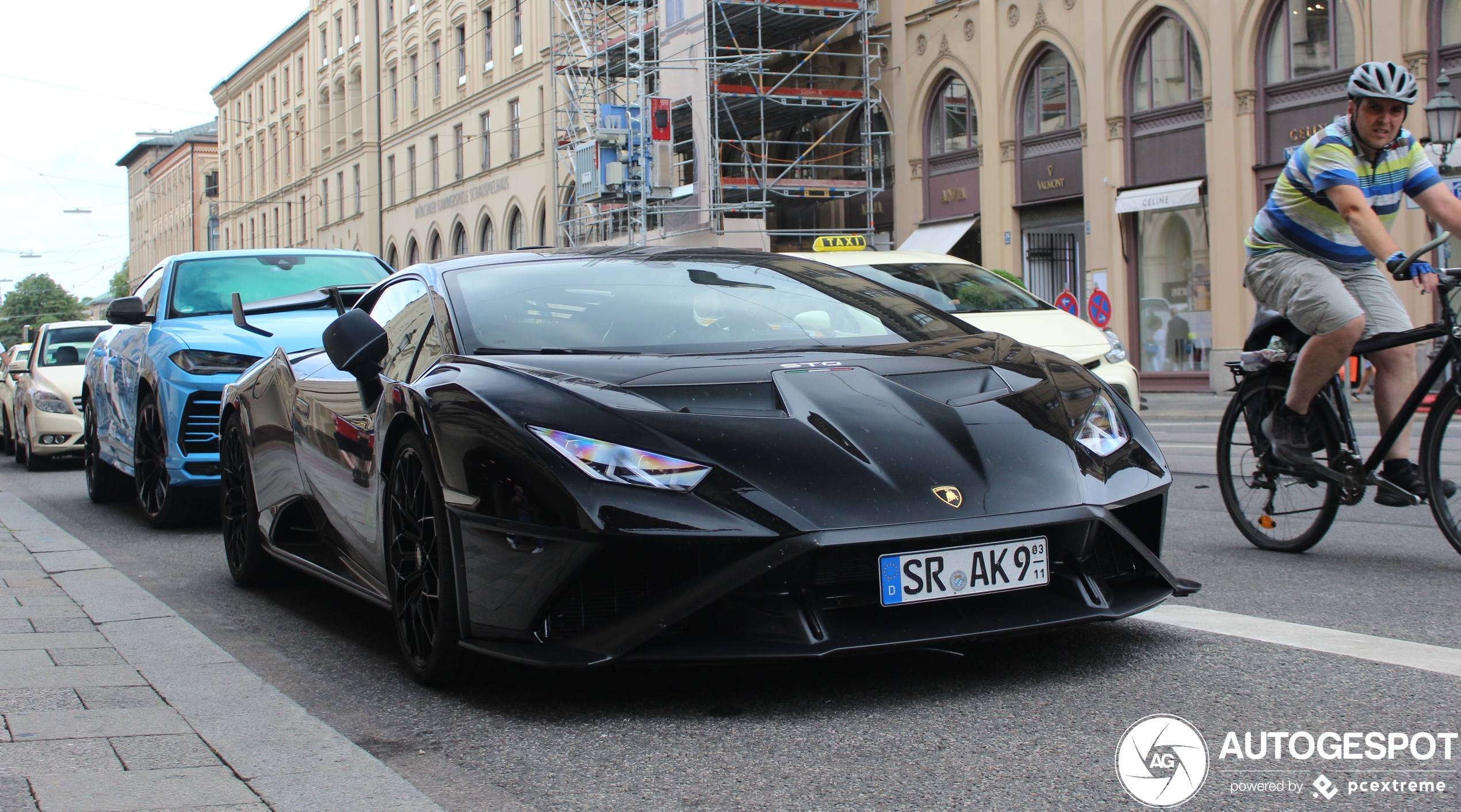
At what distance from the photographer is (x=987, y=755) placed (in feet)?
9.87

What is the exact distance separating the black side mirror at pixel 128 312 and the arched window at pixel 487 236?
3965 cm

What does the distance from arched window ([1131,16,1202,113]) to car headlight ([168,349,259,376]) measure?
738 inches

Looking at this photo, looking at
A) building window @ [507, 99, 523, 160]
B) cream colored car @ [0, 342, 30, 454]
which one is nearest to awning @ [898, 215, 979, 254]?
cream colored car @ [0, 342, 30, 454]

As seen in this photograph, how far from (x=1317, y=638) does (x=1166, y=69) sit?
21.6m

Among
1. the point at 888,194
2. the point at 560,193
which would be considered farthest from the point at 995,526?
the point at 560,193

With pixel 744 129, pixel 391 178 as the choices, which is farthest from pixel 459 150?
pixel 744 129

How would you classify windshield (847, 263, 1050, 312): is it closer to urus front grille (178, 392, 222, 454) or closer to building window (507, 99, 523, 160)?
urus front grille (178, 392, 222, 454)

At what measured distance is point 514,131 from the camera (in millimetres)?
45688

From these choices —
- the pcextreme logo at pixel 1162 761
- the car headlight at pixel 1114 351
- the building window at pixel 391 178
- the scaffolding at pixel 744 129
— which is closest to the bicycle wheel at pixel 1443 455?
the pcextreme logo at pixel 1162 761

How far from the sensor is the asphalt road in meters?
2.84

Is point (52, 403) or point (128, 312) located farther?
point (52, 403)

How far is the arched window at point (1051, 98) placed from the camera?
25797 millimetres

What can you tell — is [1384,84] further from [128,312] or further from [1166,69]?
[1166,69]

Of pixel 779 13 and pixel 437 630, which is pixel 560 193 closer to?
pixel 779 13
